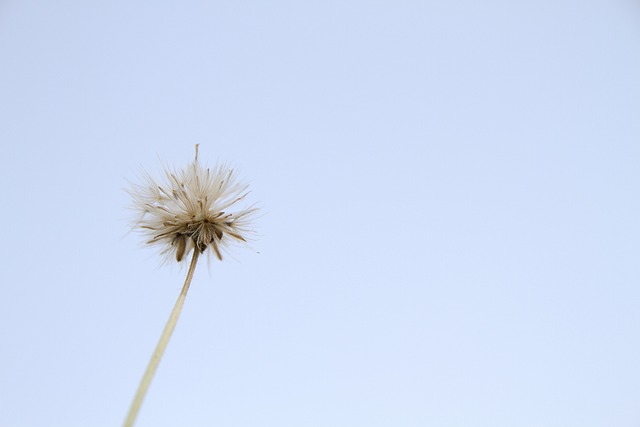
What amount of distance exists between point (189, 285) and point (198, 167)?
132 centimetres

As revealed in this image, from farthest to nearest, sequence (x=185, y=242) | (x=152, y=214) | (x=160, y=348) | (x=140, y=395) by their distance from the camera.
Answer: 1. (x=152, y=214)
2. (x=185, y=242)
3. (x=160, y=348)
4. (x=140, y=395)

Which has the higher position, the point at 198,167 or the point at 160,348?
the point at 198,167

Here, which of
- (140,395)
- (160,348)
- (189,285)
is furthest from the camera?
(189,285)

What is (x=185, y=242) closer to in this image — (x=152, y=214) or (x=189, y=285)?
(x=152, y=214)

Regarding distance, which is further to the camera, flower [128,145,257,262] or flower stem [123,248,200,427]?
flower [128,145,257,262]

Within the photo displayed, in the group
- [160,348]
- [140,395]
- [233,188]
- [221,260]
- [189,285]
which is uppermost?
[233,188]

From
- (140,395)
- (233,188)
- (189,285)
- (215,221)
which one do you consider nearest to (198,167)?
(233,188)

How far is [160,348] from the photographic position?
1.94 m

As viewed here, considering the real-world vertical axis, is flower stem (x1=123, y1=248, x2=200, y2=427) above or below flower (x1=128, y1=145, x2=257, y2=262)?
below

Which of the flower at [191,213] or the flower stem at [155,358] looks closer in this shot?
the flower stem at [155,358]

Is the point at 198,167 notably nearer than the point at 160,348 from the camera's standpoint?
No

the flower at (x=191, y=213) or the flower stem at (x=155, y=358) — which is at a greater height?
the flower at (x=191, y=213)

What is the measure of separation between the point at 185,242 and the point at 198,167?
0.68 meters

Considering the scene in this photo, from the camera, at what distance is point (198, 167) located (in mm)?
3314
